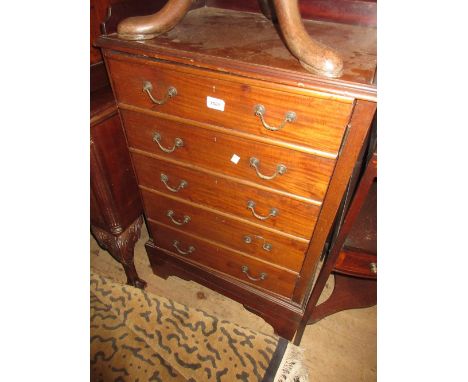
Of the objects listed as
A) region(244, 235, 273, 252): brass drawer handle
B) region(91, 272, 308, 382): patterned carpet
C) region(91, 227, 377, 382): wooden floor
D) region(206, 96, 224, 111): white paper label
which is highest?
region(206, 96, 224, 111): white paper label

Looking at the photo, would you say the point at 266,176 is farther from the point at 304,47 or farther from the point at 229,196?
the point at 304,47

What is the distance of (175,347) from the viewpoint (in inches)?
53.9

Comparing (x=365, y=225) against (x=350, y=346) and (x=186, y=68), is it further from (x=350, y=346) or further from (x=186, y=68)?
(x=186, y=68)

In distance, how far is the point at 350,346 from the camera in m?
1.44

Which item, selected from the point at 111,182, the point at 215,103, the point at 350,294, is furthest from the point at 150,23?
the point at 350,294

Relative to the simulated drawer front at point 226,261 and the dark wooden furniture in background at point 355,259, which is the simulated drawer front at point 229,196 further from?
the simulated drawer front at point 226,261

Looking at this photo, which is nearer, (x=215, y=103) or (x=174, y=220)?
(x=215, y=103)

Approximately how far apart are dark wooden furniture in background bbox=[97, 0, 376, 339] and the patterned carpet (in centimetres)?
20

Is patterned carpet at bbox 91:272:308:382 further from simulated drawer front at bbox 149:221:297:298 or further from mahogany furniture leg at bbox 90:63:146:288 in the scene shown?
simulated drawer front at bbox 149:221:297:298

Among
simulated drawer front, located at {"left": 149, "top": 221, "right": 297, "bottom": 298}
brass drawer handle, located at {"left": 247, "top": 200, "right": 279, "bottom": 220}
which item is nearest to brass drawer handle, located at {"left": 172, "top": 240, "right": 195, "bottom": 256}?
simulated drawer front, located at {"left": 149, "top": 221, "right": 297, "bottom": 298}

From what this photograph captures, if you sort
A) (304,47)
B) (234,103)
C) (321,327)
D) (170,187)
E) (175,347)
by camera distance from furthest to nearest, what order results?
(321,327)
(175,347)
(170,187)
(234,103)
(304,47)

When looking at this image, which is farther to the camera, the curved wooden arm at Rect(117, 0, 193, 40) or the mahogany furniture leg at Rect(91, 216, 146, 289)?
the mahogany furniture leg at Rect(91, 216, 146, 289)

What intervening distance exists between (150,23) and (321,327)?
62.2 inches

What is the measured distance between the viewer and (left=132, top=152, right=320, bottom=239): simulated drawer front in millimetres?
948
